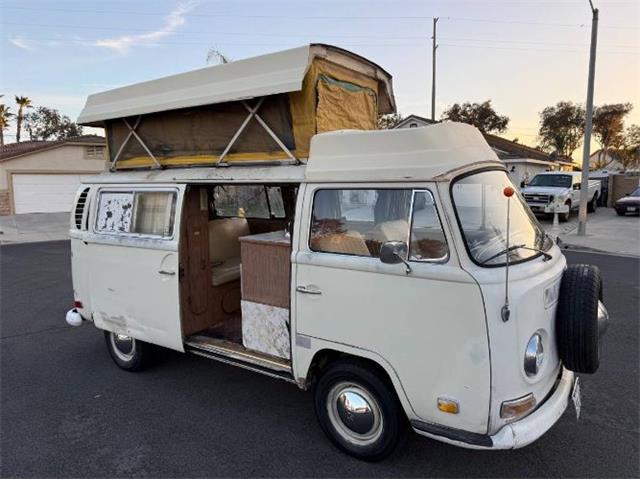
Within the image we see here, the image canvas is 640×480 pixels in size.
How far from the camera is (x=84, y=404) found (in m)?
4.24

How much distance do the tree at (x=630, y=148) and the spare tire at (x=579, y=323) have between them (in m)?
57.7

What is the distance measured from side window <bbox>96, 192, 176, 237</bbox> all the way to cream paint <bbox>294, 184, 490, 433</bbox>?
1586mm

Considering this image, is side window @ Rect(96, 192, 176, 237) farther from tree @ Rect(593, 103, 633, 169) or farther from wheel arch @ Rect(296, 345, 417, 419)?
tree @ Rect(593, 103, 633, 169)

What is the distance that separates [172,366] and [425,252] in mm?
3432

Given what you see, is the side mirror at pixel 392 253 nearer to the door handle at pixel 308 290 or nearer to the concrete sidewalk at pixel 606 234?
the door handle at pixel 308 290

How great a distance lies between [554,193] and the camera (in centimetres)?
1862

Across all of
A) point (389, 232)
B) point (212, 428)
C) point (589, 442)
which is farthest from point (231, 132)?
point (589, 442)

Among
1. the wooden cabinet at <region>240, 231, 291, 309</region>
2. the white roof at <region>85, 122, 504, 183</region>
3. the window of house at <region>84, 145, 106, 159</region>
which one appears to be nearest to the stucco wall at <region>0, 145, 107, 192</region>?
the window of house at <region>84, 145, 106, 159</region>

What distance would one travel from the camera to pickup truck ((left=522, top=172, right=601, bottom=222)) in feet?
60.5

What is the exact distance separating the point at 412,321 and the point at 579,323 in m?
1.10

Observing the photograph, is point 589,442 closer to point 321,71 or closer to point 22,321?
point 321,71

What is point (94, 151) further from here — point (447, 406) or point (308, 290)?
point (447, 406)

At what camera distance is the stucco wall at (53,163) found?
23062 millimetres

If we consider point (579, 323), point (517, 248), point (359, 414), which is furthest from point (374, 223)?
point (579, 323)
